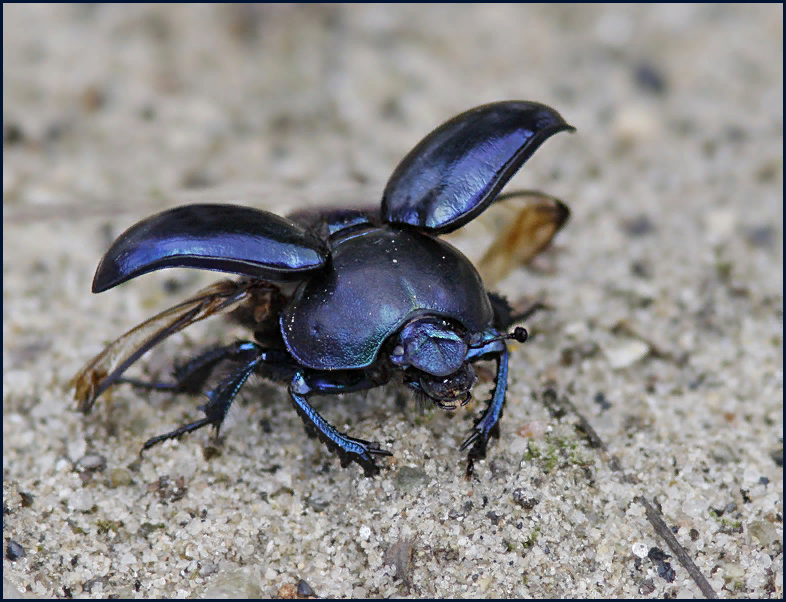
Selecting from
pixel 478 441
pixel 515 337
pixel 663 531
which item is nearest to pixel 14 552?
pixel 478 441

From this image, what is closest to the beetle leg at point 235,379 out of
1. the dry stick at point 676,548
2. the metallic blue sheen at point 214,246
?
the metallic blue sheen at point 214,246

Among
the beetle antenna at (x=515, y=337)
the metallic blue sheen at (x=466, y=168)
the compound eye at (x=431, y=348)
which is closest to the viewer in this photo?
the compound eye at (x=431, y=348)

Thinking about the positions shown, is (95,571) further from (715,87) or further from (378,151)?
(715,87)

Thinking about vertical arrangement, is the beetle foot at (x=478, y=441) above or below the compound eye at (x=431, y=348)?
below

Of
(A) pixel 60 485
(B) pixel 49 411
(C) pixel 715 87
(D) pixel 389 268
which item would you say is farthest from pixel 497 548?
(C) pixel 715 87

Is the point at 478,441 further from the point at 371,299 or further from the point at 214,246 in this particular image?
the point at 214,246

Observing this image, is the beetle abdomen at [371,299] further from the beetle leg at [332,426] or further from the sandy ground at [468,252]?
the sandy ground at [468,252]

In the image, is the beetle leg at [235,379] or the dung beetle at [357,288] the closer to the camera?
the dung beetle at [357,288]
